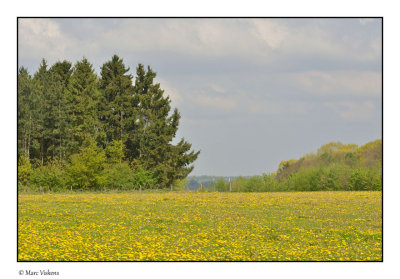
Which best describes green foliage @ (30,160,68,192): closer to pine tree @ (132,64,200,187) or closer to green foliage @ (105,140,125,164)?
green foliage @ (105,140,125,164)

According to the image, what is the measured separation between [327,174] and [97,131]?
36.6 m

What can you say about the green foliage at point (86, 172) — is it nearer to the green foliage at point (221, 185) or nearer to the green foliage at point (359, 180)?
the green foliage at point (221, 185)

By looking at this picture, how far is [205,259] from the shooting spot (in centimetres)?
1628

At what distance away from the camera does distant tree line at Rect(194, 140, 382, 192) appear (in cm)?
6197

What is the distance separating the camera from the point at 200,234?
70.1 ft

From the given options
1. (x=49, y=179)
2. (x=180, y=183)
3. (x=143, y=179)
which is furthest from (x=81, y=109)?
(x=180, y=183)

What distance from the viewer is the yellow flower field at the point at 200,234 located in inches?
661

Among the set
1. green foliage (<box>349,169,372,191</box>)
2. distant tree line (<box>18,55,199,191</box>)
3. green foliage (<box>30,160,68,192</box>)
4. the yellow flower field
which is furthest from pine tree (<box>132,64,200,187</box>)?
the yellow flower field

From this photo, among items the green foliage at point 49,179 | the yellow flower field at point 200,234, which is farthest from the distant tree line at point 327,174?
the yellow flower field at point 200,234

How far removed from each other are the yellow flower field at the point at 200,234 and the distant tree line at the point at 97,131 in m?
30.9

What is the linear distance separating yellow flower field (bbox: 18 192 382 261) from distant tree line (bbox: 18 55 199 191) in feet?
101

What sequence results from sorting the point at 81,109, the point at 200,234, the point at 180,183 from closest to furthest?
the point at 200,234 < the point at 81,109 < the point at 180,183

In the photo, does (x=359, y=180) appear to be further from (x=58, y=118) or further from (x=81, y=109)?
(x=58, y=118)
